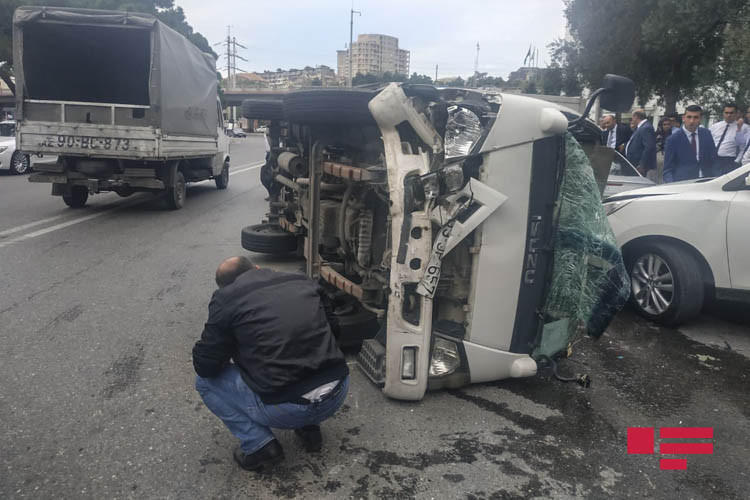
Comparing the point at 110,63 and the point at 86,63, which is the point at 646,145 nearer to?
the point at 110,63

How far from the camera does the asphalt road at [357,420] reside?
9.36 feet

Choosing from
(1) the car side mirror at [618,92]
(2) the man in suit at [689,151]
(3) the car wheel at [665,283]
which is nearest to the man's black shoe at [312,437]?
(1) the car side mirror at [618,92]

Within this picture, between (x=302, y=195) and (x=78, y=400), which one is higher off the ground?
(x=302, y=195)

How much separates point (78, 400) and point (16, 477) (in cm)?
80

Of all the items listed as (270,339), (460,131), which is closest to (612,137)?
(460,131)

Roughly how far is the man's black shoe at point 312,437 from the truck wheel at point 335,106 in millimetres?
2049

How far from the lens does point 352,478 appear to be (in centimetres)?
290

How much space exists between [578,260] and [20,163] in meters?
16.6

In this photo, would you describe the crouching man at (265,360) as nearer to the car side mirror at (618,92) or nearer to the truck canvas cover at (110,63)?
the car side mirror at (618,92)

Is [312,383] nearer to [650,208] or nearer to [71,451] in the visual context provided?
[71,451]

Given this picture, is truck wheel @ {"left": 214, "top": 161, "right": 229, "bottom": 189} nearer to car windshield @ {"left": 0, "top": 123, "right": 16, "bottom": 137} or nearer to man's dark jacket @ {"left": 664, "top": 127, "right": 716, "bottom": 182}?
car windshield @ {"left": 0, "top": 123, "right": 16, "bottom": 137}

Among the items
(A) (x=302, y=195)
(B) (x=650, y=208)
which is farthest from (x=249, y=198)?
(B) (x=650, y=208)

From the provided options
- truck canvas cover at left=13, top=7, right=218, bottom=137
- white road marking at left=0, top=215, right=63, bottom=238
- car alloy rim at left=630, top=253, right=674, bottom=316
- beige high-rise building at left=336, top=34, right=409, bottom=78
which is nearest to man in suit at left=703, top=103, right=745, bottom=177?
car alloy rim at left=630, top=253, right=674, bottom=316

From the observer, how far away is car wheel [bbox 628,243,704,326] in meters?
A: 5.11
